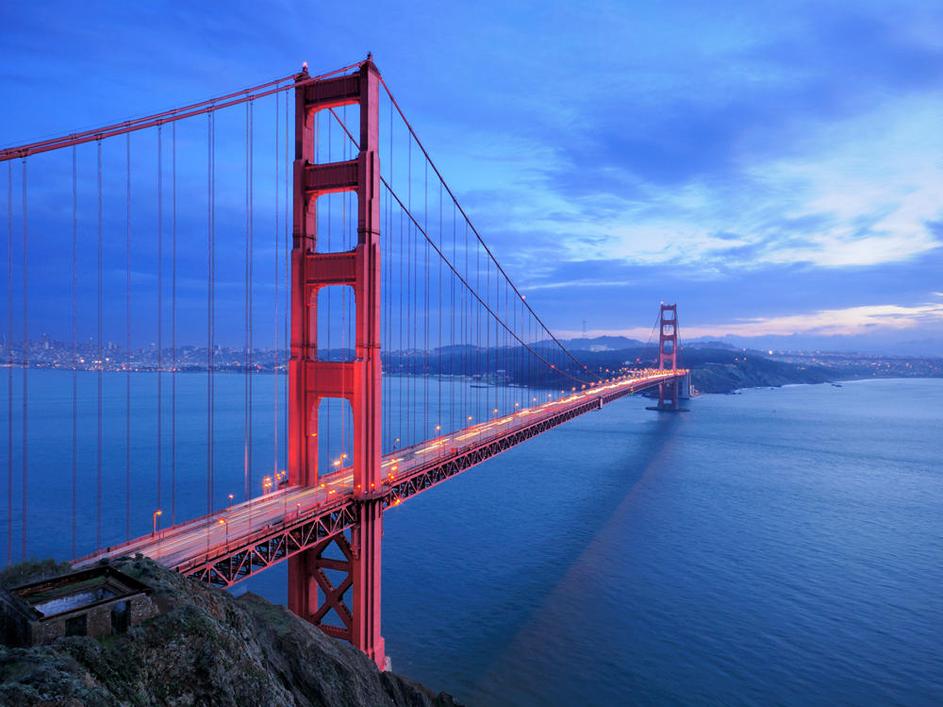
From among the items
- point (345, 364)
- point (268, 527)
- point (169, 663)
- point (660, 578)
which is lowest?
point (660, 578)

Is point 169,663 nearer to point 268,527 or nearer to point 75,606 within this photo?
point 75,606

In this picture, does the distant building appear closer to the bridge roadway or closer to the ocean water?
the bridge roadway

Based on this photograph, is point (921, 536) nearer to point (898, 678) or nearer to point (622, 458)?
point (898, 678)

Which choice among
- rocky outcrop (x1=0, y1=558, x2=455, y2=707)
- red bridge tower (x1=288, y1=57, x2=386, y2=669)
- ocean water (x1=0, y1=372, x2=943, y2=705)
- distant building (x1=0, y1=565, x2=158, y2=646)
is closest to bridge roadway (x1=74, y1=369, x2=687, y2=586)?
red bridge tower (x1=288, y1=57, x2=386, y2=669)

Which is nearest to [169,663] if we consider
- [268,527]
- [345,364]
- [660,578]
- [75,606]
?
[75,606]

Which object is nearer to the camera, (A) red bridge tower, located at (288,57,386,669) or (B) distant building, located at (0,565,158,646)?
(B) distant building, located at (0,565,158,646)

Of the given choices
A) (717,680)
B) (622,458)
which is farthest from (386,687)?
(622,458)
